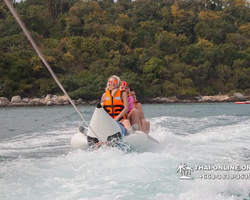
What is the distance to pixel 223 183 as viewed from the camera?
3338 millimetres

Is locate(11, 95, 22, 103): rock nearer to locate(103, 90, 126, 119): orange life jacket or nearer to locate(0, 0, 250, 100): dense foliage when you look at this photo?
locate(0, 0, 250, 100): dense foliage

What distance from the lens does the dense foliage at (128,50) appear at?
41500 millimetres

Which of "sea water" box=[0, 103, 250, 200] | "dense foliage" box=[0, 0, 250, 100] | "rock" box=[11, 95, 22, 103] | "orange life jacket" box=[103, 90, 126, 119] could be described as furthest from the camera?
"dense foliage" box=[0, 0, 250, 100]

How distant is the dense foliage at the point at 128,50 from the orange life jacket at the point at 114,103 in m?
33.2

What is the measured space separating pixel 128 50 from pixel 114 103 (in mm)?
47469

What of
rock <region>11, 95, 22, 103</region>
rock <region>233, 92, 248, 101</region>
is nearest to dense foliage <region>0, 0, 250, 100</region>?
rock <region>11, 95, 22, 103</region>

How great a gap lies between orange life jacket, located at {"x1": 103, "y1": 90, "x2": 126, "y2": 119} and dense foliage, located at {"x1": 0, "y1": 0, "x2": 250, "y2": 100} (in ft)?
109

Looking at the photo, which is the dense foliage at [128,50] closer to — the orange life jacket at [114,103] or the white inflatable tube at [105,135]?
the orange life jacket at [114,103]

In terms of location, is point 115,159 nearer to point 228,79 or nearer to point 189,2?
point 228,79

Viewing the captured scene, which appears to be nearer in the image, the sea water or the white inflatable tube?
the sea water

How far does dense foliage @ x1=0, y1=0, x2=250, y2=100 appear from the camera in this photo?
4150 cm

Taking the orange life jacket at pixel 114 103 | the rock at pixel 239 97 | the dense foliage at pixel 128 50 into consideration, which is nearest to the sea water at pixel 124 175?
the orange life jacket at pixel 114 103

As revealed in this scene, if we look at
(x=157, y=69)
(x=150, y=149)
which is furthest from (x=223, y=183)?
(x=157, y=69)

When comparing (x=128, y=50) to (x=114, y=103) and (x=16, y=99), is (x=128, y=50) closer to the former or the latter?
(x=16, y=99)
